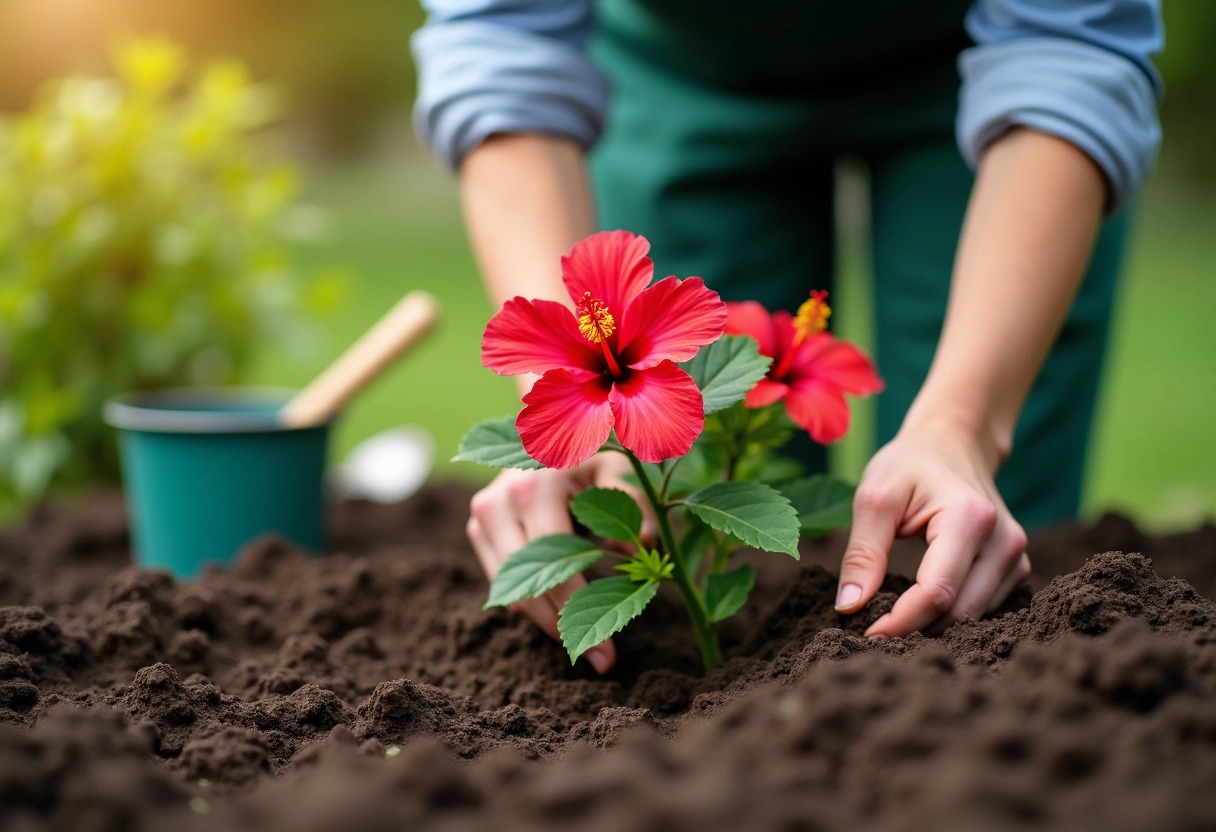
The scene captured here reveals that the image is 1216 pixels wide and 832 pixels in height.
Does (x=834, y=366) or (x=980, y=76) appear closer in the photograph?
(x=834, y=366)

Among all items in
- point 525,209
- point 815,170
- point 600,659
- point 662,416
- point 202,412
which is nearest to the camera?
point 662,416

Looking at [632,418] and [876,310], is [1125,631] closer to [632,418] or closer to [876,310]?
[632,418]

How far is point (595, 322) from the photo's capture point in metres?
0.93

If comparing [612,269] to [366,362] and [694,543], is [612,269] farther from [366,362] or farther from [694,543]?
[366,362]

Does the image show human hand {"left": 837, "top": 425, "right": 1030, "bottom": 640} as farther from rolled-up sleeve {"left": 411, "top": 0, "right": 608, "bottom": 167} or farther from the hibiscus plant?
rolled-up sleeve {"left": 411, "top": 0, "right": 608, "bottom": 167}

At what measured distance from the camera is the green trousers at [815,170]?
1780mm

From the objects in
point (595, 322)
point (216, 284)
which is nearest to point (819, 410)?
point (595, 322)

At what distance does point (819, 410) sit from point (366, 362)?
37.0 inches

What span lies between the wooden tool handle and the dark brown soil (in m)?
0.30

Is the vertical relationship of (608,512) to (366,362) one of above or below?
below

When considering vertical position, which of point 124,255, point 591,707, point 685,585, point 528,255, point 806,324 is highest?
point 124,255

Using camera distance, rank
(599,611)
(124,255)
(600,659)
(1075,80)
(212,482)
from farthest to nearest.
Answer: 1. (124,255)
2. (212,482)
3. (1075,80)
4. (600,659)
5. (599,611)

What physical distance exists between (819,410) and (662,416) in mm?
240

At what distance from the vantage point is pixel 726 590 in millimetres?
1086
